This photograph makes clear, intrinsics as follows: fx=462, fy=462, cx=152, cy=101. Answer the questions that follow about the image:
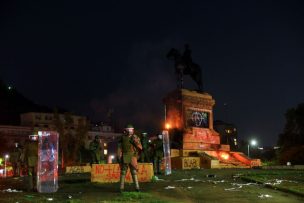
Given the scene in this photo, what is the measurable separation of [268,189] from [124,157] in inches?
184

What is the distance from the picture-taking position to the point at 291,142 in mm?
52312

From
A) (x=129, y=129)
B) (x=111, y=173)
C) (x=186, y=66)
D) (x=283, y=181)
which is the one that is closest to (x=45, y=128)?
(x=186, y=66)

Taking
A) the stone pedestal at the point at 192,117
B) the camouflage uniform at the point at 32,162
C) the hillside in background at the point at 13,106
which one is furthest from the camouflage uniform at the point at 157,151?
the hillside in background at the point at 13,106

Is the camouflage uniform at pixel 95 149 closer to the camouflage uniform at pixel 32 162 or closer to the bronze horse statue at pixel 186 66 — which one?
the camouflage uniform at pixel 32 162

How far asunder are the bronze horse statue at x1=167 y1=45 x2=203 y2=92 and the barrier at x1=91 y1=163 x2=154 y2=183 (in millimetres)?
23166

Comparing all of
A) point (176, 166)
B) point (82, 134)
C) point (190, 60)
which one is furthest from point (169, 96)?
point (82, 134)

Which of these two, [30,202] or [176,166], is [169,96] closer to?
[176,166]

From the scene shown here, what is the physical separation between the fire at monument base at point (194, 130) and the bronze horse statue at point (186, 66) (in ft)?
6.28

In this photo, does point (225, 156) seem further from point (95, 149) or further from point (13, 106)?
point (13, 106)

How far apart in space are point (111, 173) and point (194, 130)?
69.4 ft

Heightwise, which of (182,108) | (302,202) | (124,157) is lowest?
(302,202)

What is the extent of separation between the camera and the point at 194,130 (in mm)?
38281

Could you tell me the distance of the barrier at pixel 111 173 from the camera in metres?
17.6

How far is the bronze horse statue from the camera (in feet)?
135
